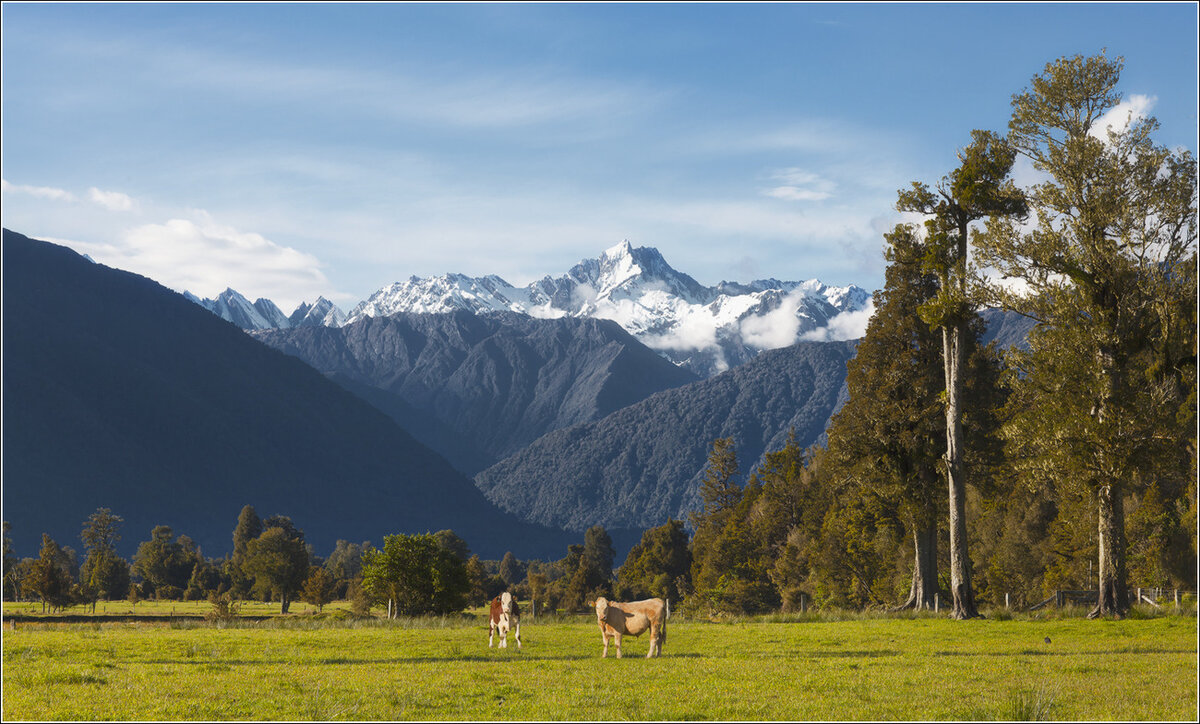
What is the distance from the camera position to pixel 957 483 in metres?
36.8

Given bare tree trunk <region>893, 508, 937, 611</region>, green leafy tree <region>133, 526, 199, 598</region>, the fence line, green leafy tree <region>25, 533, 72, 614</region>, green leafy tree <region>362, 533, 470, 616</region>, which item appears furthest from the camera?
green leafy tree <region>133, 526, 199, 598</region>

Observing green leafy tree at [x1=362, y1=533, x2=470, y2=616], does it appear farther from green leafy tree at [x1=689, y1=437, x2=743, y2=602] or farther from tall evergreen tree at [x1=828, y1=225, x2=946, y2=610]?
green leafy tree at [x1=689, y1=437, x2=743, y2=602]

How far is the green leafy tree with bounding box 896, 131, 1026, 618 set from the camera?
36281 millimetres

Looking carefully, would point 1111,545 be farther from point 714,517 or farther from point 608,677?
point 714,517

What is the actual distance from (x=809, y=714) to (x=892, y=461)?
28.6 m

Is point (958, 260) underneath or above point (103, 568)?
above

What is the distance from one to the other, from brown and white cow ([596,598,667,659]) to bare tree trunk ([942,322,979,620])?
18536 mm

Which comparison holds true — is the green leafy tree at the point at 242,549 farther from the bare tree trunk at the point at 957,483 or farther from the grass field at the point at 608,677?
the bare tree trunk at the point at 957,483

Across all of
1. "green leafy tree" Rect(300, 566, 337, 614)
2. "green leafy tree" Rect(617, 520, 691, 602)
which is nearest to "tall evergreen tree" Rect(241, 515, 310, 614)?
"green leafy tree" Rect(300, 566, 337, 614)

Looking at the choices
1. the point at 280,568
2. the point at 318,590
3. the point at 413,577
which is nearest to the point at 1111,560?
the point at 413,577

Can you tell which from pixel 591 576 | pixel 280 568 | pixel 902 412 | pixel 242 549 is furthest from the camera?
pixel 242 549

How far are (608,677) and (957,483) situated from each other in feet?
76.1

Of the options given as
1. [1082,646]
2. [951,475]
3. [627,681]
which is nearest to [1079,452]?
[951,475]

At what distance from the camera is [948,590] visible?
6450 centimetres
